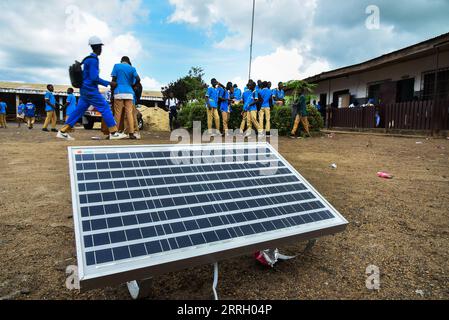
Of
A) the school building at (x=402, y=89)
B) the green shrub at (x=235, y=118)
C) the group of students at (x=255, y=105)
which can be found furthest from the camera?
the green shrub at (x=235, y=118)

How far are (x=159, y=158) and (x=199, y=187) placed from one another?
377 millimetres

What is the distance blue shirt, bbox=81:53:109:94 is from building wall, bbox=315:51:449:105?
42.5 ft

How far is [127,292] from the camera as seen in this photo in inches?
80.8

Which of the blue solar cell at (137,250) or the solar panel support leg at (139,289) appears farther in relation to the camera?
the solar panel support leg at (139,289)

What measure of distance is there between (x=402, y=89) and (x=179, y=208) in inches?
656

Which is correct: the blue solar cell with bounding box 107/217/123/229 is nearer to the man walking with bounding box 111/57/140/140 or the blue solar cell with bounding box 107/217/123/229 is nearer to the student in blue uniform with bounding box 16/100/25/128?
the man walking with bounding box 111/57/140/140

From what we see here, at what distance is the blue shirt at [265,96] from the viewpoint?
10.4 metres

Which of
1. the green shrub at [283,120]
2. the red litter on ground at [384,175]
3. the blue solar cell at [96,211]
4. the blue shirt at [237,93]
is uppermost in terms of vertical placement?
the blue shirt at [237,93]

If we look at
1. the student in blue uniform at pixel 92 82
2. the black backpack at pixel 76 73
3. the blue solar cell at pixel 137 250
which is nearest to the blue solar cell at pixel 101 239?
the blue solar cell at pixel 137 250

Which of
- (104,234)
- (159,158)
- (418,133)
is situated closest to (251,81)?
(418,133)

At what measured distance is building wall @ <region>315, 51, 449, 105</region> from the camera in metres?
13.8

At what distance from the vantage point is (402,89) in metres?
15.8

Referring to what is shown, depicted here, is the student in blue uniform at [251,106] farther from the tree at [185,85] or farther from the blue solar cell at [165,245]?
the tree at [185,85]
